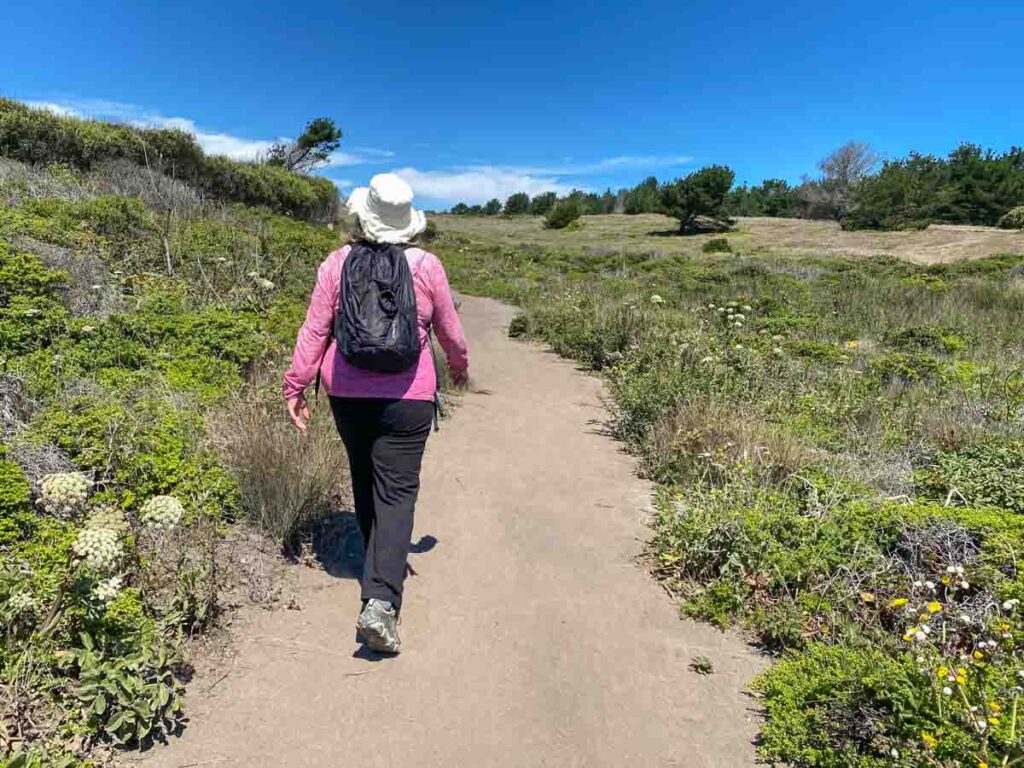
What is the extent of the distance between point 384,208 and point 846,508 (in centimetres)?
307

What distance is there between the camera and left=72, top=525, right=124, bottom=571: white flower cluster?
2.13 m

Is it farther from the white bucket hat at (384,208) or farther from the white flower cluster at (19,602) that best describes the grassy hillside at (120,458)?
the white bucket hat at (384,208)

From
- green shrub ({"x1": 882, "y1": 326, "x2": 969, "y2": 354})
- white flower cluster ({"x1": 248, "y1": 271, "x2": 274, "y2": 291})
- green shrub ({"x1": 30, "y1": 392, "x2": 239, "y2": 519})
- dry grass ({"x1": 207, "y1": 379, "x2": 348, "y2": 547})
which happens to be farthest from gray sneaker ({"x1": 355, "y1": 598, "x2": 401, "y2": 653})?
green shrub ({"x1": 882, "y1": 326, "x2": 969, "y2": 354})

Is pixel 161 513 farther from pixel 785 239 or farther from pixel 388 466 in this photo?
pixel 785 239

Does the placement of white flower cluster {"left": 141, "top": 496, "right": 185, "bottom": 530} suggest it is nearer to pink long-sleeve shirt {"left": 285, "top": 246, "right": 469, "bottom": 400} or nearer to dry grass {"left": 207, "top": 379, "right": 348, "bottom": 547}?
pink long-sleeve shirt {"left": 285, "top": 246, "right": 469, "bottom": 400}

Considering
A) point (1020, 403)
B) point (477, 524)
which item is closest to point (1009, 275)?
point (1020, 403)

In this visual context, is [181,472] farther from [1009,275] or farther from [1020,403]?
[1009,275]

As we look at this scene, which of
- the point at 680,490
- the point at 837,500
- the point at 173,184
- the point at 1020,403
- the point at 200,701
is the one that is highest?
the point at 173,184

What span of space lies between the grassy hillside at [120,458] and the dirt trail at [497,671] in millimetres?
317

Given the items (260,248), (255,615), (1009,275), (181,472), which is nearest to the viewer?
(255,615)

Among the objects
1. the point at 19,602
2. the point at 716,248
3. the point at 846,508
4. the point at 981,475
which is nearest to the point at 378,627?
the point at 19,602

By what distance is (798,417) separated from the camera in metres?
6.27

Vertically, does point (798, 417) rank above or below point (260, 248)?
below

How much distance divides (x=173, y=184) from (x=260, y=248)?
3.55 meters
